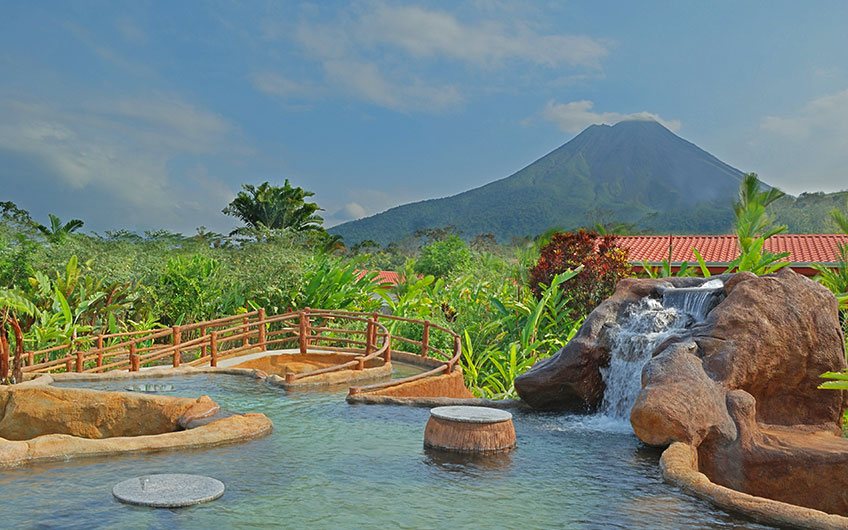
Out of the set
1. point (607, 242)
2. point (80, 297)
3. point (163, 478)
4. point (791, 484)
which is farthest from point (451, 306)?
point (163, 478)

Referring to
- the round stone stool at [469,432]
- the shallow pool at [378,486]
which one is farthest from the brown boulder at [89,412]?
the round stone stool at [469,432]

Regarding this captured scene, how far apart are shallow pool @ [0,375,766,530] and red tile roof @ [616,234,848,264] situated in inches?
703

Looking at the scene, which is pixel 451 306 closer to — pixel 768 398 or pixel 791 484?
pixel 768 398

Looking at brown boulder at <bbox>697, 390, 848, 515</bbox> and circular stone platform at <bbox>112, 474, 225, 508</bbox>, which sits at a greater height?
circular stone platform at <bbox>112, 474, 225, 508</bbox>

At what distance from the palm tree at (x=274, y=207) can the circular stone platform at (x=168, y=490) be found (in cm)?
3332

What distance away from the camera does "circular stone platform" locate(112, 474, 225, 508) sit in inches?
216

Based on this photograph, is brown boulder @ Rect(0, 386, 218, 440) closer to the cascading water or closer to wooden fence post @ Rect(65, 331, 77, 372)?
wooden fence post @ Rect(65, 331, 77, 372)

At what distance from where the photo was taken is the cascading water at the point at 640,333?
369 inches

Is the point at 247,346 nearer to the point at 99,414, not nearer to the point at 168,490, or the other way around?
the point at 99,414

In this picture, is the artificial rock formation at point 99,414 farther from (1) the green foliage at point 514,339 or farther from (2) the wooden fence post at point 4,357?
(1) the green foliage at point 514,339

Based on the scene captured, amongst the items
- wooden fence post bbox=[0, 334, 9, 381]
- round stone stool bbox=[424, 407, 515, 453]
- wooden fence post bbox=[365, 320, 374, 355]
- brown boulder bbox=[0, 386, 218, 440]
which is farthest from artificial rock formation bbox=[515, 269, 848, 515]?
wooden fence post bbox=[0, 334, 9, 381]

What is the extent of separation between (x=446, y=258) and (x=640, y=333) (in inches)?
719

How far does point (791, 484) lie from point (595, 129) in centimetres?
13468

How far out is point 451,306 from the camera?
18094 millimetres
